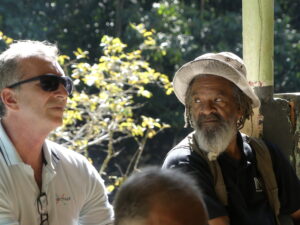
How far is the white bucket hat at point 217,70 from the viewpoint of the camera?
2.79m

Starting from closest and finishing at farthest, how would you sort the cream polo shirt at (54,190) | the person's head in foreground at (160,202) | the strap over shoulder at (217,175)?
the person's head in foreground at (160,202), the cream polo shirt at (54,190), the strap over shoulder at (217,175)

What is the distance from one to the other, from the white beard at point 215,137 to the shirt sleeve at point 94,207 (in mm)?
493

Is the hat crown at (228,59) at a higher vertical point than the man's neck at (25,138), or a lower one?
higher

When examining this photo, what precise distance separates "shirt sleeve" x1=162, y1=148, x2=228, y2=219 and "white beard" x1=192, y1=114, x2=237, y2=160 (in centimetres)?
7

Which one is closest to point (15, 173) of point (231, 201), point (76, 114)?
point (231, 201)

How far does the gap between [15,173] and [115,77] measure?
274cm

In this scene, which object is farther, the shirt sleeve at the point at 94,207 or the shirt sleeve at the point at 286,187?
the shirt sleeve at the point at 286,187

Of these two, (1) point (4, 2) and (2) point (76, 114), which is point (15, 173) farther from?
(1) point (4, 2)

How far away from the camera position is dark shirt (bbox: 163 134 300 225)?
253 centimetres

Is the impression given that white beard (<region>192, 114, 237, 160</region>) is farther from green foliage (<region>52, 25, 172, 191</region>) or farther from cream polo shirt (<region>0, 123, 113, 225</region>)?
green foliage (<region>52, 25, 172, 191</region>)

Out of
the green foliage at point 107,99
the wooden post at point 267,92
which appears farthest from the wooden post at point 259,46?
the green foliage at point 107,99

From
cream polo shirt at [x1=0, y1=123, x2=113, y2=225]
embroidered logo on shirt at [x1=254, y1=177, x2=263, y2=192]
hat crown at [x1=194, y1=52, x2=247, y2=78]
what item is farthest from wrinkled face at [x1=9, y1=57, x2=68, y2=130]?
embroidered logo on shirt at [x1=254, y1=177, x2=263, y2=192]

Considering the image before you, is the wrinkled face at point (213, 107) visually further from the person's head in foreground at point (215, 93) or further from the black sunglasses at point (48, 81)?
the black sunglasses at point (48, 81)

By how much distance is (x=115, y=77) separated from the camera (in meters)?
4.94
